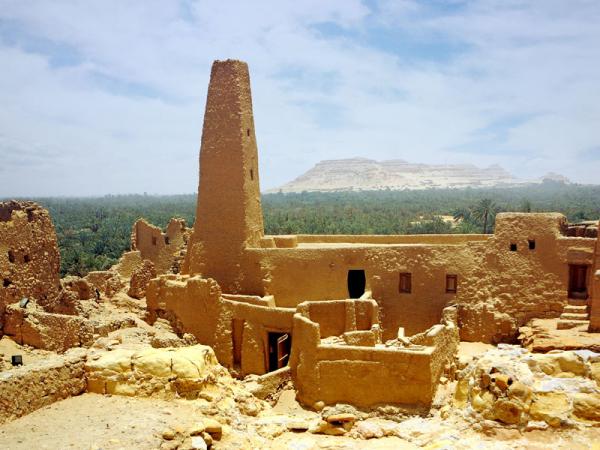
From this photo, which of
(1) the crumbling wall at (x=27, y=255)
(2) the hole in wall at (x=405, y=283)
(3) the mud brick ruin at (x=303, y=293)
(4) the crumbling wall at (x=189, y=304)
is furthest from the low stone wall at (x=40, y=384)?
(2) the hole in wall at (x=405, y=283)

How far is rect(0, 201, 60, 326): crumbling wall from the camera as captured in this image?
17.3 meters

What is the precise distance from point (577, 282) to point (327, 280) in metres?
8.63

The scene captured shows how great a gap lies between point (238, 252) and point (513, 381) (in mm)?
14107

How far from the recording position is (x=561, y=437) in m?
8.97

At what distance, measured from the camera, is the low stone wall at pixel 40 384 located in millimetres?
9172

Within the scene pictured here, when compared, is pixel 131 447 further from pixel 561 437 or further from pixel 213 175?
pixel 213 175

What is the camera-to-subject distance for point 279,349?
19.3 meters

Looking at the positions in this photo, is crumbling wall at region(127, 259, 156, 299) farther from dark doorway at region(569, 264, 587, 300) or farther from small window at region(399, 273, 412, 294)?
dark doorway at region(569, 264, 587, 300)

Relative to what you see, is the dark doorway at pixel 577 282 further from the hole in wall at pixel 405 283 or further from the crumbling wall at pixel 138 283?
the crumbling wall at pixel 138 283

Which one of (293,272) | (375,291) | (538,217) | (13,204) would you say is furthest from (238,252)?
(538,217)

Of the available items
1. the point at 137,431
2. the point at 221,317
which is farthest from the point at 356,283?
→ the point at 137,431

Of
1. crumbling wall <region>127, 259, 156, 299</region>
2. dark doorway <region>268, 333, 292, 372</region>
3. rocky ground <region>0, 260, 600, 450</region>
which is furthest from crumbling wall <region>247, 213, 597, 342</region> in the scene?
rocky ground <region>0, 260, 600, 450</region>

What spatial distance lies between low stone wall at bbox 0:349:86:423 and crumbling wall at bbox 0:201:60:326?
811 cm

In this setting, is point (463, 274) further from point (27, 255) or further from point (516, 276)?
point (27, 255)
